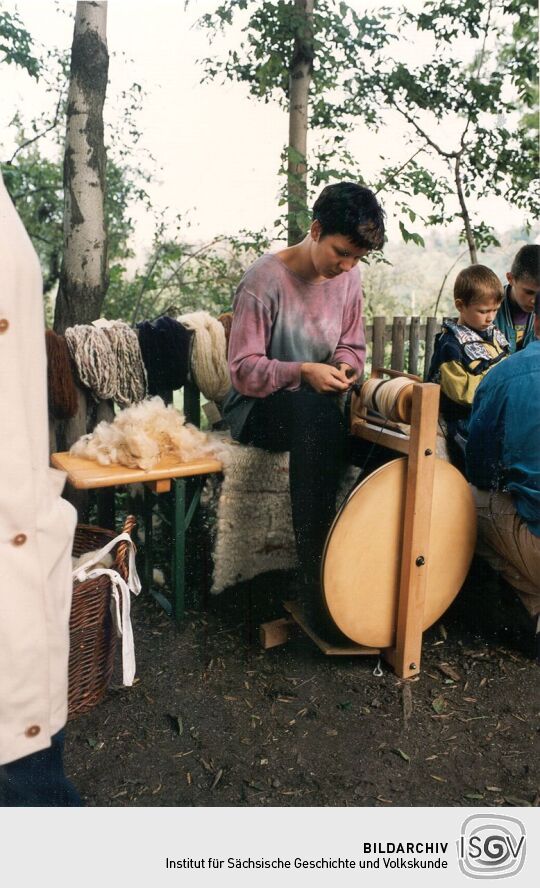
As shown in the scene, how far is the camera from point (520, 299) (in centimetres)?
321

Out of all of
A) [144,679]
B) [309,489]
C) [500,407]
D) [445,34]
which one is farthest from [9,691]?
[445,34]

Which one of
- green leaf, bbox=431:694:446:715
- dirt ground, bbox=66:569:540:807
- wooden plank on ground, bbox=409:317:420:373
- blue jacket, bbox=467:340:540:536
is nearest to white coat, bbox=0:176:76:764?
dirt ground, bbox=66:569:540:807

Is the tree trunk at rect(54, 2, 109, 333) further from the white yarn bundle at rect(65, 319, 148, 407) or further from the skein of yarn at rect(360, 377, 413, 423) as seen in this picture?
the skein of yarn at rect(360, 377, 413, 423)

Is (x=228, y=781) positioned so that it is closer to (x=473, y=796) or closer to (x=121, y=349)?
(x=473, y=796)

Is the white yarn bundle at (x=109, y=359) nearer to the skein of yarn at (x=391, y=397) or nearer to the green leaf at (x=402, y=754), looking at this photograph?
the skein of yarn at (x=391, y=397)

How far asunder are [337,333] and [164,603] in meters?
1.28

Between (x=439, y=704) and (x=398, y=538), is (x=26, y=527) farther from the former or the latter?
(x=439, y=704)

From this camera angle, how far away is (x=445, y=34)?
216cm

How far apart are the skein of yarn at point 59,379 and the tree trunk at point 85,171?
26 centimetres

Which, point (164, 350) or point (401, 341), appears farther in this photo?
point (401, 341)

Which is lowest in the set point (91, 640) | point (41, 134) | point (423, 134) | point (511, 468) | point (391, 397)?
point (91, 640)

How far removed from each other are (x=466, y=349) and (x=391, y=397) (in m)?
0.98

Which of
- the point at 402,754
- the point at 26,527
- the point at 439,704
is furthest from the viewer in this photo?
the point at 439,704

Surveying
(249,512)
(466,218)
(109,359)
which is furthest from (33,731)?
(466,218)
